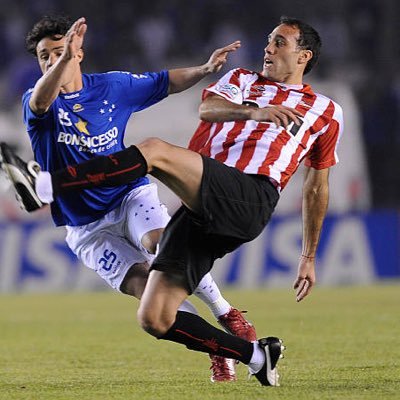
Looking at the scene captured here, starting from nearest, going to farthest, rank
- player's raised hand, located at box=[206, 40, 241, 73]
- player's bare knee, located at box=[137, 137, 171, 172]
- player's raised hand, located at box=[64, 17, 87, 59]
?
1. player's bare knee, located at box=[137, 137, 171, 172]
2. player's raised hand, located at box=[64, 17, 87, 59]
3. player's raised hand, located at box=[206, 40, 241, 73]

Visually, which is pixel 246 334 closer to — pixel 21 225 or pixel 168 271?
pixel 168 271

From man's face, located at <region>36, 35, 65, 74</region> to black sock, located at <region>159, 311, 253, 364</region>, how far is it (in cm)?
159

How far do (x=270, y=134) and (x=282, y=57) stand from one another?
1.67ft

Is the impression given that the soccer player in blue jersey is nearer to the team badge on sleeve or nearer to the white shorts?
the white shorts

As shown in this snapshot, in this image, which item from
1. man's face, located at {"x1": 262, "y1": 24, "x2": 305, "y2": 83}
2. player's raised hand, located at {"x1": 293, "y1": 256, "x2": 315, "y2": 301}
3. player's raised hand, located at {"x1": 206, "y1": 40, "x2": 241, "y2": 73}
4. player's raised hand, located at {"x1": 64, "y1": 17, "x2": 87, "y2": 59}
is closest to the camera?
player's raised hand, located at {"x1": 64, "y1": 17, "x2": 87, "y2": 59}

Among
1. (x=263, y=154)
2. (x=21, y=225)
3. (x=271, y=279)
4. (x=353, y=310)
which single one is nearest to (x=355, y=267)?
(x=271, y=279)

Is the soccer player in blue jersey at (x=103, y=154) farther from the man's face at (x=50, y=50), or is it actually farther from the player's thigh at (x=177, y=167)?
the player's thigh at (x=177, y=167)

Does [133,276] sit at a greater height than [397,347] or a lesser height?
greater

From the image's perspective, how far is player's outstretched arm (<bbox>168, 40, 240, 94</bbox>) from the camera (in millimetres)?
5680

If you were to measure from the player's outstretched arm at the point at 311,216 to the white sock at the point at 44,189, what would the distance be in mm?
1716

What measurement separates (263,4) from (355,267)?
17.5ft

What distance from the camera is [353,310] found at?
1048cm

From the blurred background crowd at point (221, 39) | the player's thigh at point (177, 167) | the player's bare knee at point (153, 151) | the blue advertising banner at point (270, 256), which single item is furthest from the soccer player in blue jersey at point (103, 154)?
the blurred background crowd at point (221, 39)

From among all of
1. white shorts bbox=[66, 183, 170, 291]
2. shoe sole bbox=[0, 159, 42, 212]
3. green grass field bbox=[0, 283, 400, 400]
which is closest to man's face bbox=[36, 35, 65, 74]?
white shorts bbox=[66, 183, 170, 291]
